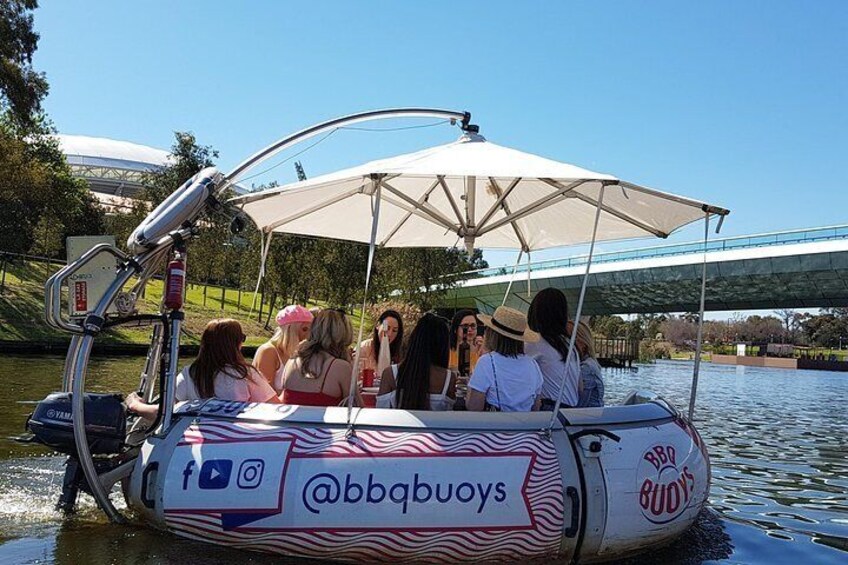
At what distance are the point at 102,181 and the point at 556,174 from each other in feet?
483

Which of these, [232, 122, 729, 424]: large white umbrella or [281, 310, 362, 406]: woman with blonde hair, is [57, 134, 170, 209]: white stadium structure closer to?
[232, 122, 729, 424]: large white umbrella

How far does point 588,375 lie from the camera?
7000 millimetres

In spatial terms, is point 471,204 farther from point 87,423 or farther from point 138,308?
point 138,308

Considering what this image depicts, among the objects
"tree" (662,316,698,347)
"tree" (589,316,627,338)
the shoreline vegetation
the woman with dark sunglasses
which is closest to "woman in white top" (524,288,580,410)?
the woman with dark sunglasses

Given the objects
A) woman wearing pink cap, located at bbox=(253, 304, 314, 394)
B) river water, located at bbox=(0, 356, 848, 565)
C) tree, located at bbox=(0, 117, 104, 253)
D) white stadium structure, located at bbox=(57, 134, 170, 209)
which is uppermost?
white stadium structure, located at bbox=(57, 134, 170, 209)

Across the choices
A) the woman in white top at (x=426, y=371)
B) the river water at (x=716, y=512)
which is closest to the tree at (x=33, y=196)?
the river water at (x=716, y=512)

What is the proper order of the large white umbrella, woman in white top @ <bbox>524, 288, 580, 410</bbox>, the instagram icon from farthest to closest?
woman in white top @ <bbox>524, 288, 580, 410</bbox> → the large white umbrella → the instagram icon

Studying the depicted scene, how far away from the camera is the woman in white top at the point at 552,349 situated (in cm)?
646

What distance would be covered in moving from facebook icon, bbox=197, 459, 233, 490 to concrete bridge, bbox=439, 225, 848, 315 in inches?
947

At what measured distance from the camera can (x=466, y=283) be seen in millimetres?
48969

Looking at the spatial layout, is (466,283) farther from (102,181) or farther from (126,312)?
(102,181)

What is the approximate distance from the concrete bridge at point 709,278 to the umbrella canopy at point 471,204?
18.5 meters

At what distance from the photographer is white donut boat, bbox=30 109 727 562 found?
532 centimetres

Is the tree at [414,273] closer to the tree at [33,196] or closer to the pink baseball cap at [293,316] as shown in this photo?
the tree at [33,196]
